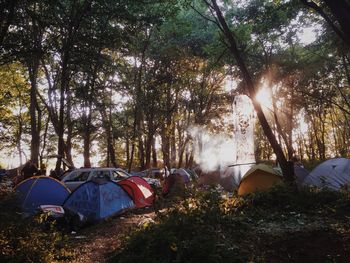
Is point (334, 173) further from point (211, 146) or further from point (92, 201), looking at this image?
point (211, 146)

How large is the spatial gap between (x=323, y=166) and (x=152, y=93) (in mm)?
17277

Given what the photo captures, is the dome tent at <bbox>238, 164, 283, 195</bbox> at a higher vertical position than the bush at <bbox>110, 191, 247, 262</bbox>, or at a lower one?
higher

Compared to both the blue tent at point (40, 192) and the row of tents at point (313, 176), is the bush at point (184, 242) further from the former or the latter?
the row of tents at point (313, 176)

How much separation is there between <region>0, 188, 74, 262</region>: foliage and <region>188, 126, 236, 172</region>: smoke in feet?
81.4

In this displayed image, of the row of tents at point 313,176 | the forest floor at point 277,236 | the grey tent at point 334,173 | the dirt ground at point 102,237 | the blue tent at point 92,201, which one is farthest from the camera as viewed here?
the row of tents at point 313,176

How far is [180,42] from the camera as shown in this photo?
26.7 meters

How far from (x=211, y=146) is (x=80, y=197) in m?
25.2

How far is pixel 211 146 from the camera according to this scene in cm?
3603

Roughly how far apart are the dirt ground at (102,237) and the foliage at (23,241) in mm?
503

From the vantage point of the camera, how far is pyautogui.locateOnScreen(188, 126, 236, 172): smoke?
3275 cm

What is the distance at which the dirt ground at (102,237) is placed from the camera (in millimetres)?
7562

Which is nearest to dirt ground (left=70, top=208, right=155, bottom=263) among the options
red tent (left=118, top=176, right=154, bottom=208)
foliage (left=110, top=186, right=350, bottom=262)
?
foliage (left=110, top=186, right=350, bottom=262)

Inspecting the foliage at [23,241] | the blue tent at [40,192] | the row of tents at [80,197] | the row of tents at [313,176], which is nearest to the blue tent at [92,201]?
the row of tents at [80,197]

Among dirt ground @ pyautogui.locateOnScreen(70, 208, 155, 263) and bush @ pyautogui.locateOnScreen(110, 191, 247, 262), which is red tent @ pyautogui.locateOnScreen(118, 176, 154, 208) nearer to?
dirt ground @ pyautogui.locateOnScreen(70, 208, 155, 263)
